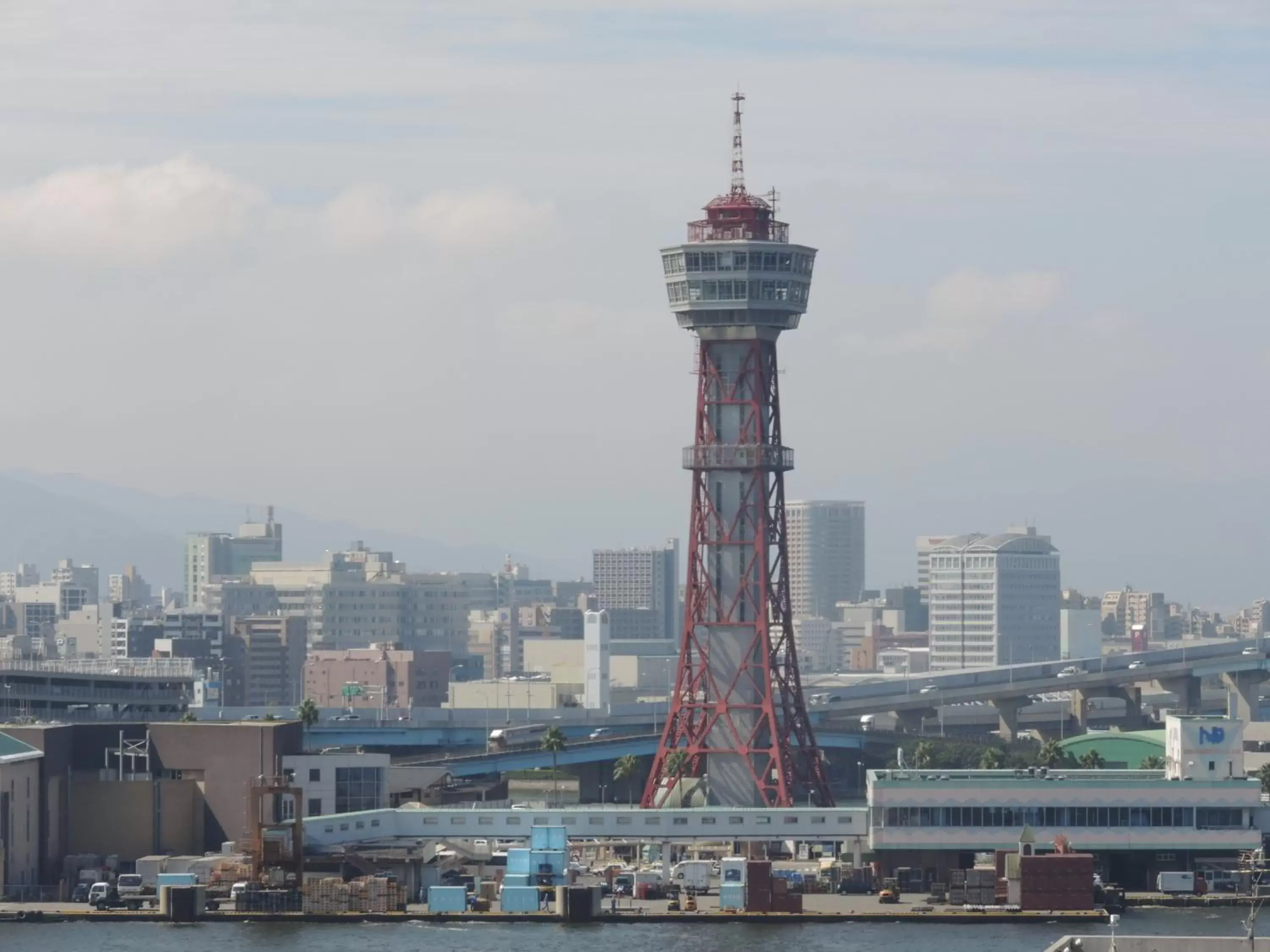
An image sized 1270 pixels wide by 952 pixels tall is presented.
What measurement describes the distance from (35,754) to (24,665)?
278 ft

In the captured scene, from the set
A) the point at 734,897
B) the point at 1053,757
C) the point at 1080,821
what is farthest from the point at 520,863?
the point at 1053,757

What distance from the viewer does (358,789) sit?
116 m

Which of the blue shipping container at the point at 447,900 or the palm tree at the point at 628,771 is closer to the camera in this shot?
the blue shipping container at the point at 447,900

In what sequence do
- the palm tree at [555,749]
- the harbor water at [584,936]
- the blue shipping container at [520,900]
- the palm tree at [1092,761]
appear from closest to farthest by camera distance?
the harbor water at [584,936]
the blue shipping container at [520,900]
the palm tree at [1092,761]
the palm tree at [555,749]

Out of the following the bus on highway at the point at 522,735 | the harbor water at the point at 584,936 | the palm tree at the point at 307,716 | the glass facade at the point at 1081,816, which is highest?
the palm tree at the point at 307,716

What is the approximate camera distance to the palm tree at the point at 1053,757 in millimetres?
146113

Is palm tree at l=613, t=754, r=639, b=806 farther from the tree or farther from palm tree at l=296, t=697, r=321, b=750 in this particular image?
the tree

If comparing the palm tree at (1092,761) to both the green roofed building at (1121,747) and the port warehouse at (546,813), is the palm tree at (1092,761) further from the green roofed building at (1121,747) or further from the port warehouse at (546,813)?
the port warehouse at (546,813)

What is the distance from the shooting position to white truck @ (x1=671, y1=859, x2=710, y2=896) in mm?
105500

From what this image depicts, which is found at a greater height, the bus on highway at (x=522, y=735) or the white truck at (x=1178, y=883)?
the bus on highway at (x=522, y=735)

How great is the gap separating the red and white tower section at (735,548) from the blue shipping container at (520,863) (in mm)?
31749

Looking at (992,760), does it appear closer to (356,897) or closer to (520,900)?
(520,900)

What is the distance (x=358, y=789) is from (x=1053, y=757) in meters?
44.3

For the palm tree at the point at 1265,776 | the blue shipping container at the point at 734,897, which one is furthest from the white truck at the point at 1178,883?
the palm tree at the point at 1265,776
